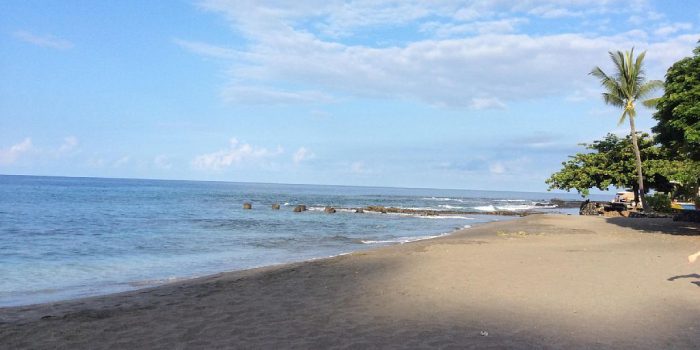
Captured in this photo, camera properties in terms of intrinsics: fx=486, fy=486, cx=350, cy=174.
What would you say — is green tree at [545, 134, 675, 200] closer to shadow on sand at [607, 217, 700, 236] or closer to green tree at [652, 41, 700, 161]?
shadow on sand at [607, 217, 700, 236]

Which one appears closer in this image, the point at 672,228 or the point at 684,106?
the point at 684,106

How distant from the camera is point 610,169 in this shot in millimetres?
35688

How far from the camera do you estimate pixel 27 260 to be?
16297 millimetres

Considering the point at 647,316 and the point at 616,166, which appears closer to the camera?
the point at 647,316

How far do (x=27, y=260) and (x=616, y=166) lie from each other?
36160mm

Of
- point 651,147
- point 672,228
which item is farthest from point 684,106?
point 651,147

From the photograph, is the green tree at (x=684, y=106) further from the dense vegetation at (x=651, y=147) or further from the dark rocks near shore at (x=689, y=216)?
the dark rocks near shore at (x=689, y=216)

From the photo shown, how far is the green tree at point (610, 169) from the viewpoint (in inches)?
1358

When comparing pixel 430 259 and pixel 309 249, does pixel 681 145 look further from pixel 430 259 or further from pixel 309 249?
pixel 309 249

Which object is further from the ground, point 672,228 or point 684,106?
point 684,106

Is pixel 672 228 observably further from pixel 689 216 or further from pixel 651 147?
pixel 651 147

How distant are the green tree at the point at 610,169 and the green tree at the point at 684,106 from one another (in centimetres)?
1447

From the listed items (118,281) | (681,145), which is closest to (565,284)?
(118,281)

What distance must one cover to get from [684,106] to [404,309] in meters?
14.4
